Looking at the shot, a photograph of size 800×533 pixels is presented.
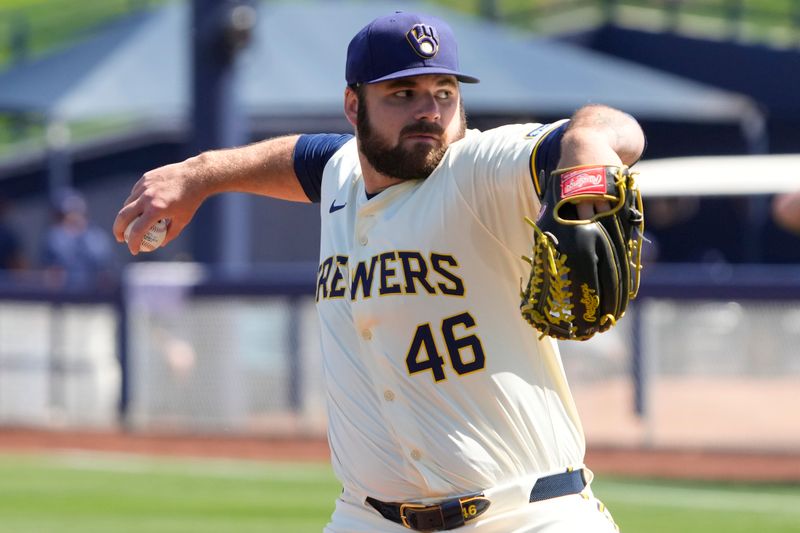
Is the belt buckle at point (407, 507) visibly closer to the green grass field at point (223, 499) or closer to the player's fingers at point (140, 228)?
the player's fingers at point (140, 228)

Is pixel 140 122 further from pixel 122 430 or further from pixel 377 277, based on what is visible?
pixel 377 277

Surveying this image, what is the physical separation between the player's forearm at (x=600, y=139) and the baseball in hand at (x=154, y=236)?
3.98 feet

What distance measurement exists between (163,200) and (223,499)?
6.45 m

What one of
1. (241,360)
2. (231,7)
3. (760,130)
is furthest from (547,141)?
(760,130)

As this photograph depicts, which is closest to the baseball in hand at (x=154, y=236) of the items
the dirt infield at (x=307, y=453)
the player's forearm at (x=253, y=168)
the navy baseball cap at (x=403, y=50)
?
the player's forearm at (x=253, y=168)

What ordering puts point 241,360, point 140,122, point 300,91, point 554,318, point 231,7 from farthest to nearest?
point 140,122 < point 300,91 < point 231,7 < point 241,360 < point 554,318

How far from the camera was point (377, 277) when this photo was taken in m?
3.57

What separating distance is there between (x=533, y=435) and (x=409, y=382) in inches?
12.8

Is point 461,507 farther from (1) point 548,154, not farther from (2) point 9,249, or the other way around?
(2) point 9,249

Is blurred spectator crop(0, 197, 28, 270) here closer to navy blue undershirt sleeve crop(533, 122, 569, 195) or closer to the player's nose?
the player's nose

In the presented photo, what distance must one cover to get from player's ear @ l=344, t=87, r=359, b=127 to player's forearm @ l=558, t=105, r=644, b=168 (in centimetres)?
76

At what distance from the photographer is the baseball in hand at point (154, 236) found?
12.5 feet

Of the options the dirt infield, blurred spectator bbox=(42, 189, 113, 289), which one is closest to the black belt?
the dirt infield

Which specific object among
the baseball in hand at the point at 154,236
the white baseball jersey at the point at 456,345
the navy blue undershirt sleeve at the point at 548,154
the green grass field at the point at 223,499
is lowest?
the green grass field at the point at 223,499
